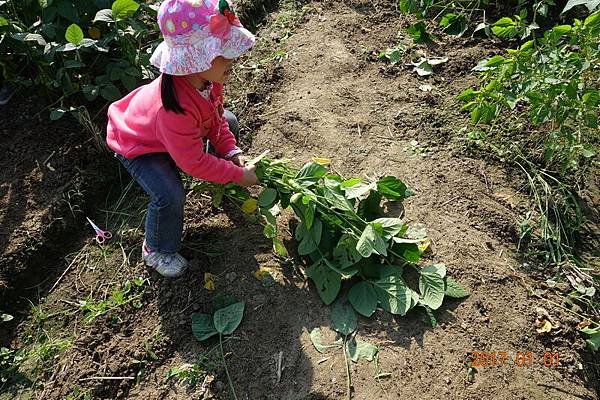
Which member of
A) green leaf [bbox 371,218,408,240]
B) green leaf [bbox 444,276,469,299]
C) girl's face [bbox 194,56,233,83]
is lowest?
green leaf [bbox 444,276,469,299]

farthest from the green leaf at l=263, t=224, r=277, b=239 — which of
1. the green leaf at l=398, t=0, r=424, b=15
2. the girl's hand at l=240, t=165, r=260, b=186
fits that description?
the green leaf at l=398, t=0, r=424, b=15

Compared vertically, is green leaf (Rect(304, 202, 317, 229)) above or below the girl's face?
below

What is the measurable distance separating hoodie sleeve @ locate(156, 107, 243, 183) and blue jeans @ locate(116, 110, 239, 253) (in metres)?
0.15

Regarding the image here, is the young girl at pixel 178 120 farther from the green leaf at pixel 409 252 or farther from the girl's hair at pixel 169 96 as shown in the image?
the green leaf at pixel 409 252

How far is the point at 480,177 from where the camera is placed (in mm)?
2762

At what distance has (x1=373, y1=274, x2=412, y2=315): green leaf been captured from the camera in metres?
2.22

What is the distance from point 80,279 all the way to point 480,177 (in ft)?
6.80

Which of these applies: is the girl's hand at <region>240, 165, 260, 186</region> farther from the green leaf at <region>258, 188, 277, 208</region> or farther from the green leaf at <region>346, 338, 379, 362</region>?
the green leaf at <region>346, 338, 379, 362</region>

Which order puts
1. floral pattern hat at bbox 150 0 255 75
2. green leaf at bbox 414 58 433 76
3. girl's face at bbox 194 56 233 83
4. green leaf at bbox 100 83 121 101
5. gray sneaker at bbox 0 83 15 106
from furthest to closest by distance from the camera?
green leaf at bbox 414 58 433 76
gray sneaker at bbox 0 83 15 106
green leaf at bbox 100 83 121 101
girl's face at bbox 194 56 233 83
floral pattern hat at bbox 150 0 255 75

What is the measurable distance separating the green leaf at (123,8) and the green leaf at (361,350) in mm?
1964

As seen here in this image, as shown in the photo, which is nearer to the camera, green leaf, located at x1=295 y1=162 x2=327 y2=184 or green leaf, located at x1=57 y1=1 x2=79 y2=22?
green leaf, located at x1=295 y1=162 x2=327 y2=184

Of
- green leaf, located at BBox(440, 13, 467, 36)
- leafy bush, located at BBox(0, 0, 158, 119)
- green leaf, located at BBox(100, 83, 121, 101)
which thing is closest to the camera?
leafy bush, located at BBox(0, 0, 158, 119)

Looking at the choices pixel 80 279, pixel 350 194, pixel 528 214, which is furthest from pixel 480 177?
pixel 80 279

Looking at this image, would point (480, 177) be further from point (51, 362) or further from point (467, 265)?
point (51, 362)
